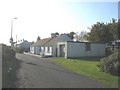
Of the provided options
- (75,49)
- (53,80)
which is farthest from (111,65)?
(75,49)

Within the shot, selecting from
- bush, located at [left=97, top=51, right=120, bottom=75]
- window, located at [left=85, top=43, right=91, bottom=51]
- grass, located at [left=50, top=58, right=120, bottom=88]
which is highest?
window, located at [left=85, top=43, right=91, bottom=51]

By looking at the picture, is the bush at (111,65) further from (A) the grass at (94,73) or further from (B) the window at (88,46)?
(B) the window at (88,46)

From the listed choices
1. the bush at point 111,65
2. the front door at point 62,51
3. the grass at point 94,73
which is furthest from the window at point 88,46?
the bush at point 111,65

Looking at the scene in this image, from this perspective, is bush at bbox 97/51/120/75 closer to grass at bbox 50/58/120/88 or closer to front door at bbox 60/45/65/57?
grass at bbox 50/58/120/88

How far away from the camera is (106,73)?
2314cm

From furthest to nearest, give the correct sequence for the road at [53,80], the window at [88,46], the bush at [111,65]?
the window at [88,46]
the bush at [111,65]
the road at [53,80]

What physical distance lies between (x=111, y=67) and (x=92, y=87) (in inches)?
336

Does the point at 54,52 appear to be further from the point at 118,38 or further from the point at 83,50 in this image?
the point at 118,38

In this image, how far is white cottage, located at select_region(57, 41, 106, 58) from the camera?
50.8 m

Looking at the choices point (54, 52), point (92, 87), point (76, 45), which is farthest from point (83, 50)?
point (92, 87)

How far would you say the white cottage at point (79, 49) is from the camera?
50812 millimetres

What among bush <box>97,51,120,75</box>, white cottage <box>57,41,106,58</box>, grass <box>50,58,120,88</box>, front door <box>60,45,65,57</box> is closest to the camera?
grass <box>50,58,120,88</box>

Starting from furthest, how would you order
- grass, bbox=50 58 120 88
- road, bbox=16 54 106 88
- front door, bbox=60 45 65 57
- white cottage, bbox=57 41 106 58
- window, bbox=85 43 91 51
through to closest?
1. front door, bbox=60 45 65 57
2. window, bbox=85 43 91 51
3. white cottage, bbox=57 41 106 58
4. grass, bbox=50 58 120 88
5. road, bbox=16 54 106 88

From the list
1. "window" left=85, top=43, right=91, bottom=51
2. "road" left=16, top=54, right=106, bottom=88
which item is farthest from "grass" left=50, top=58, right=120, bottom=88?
"window" left=85, top=43, right=91, bottom=51
